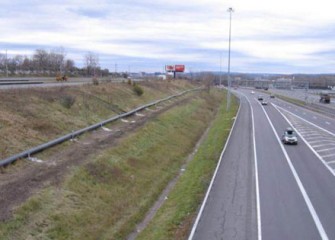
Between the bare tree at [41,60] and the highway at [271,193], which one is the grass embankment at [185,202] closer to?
the highway at [271,193]

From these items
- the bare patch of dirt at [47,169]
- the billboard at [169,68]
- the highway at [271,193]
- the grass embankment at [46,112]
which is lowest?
the highway at [271,193]

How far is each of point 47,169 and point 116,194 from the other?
3843 millimetres

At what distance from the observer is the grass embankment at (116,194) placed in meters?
18.8

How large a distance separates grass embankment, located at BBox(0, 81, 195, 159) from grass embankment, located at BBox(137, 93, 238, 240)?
8977mm

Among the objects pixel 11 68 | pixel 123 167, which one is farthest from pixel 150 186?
pixel 11 68

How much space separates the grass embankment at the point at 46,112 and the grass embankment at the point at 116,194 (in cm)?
424

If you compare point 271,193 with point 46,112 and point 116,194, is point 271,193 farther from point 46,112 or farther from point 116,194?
point 46,112

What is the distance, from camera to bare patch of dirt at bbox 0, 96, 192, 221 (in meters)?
19.8

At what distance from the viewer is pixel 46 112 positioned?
35625mm

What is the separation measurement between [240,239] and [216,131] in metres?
33.6

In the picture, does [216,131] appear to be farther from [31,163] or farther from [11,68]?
[11,68]

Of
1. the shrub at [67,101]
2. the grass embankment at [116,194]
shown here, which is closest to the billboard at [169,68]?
the shrub at [67,101]

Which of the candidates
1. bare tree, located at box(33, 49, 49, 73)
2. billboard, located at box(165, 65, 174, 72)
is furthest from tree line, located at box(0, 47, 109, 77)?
billboard, located at box(165, 65, 174, 72)

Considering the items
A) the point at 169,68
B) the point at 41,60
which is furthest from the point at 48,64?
the point at 169,68
